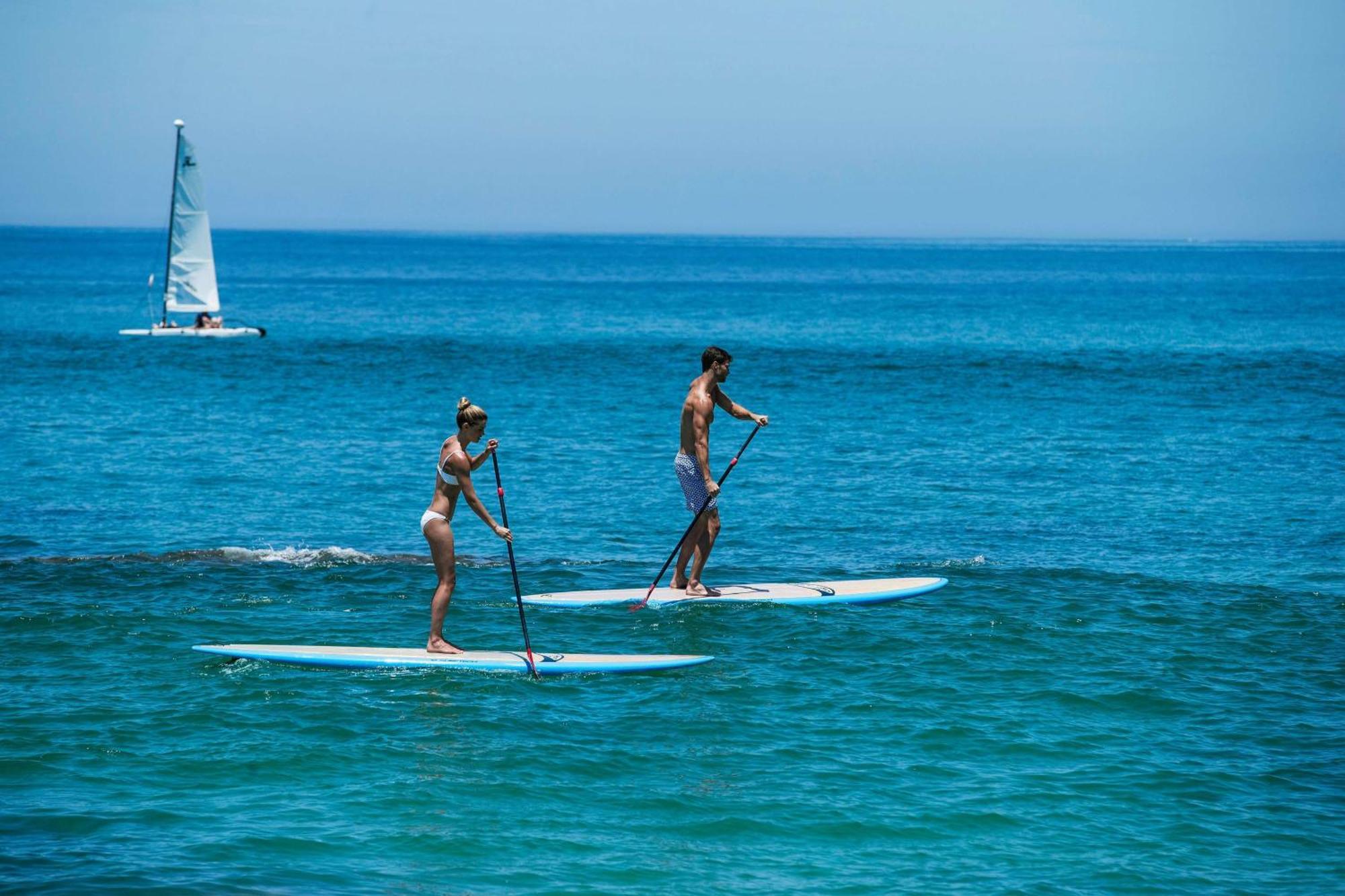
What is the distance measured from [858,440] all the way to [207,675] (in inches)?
763

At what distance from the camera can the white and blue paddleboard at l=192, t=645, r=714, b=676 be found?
12.5 m

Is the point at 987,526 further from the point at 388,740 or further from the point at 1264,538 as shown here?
the point at 388,740

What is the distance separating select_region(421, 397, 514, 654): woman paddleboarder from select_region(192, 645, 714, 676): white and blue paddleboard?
0.17 meters

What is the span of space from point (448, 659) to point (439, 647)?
0.20 m

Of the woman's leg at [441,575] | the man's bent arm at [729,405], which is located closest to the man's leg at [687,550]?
the man's bent arm at [729,405]

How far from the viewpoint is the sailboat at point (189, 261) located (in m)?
53.1

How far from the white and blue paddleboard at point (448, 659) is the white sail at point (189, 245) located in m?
43.5

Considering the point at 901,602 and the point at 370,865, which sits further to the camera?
the point at 901,602

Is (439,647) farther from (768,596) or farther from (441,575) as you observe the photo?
(768,596)

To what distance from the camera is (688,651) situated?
1358 centimetres

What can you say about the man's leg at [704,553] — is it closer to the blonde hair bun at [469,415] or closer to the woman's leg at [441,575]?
the woman's leg at [441,575]

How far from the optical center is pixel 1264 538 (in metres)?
19.5

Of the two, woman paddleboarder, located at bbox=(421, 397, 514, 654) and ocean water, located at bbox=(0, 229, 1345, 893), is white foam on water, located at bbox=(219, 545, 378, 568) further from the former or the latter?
woman paddleboarder, located at bbox=(421, 397, 514, 654)

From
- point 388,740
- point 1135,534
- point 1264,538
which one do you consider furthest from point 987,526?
point 388,740
